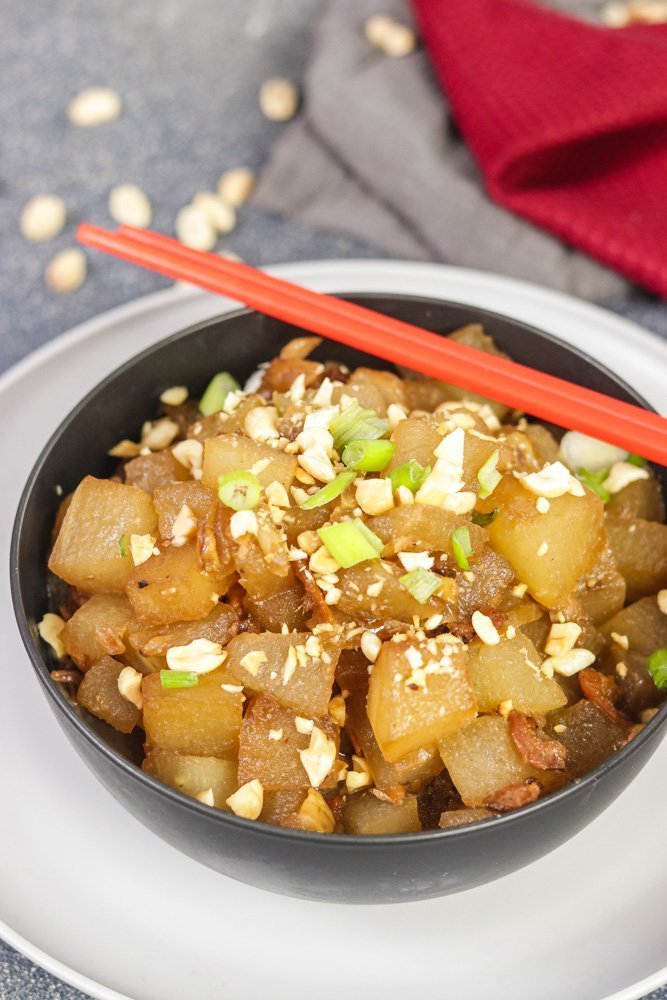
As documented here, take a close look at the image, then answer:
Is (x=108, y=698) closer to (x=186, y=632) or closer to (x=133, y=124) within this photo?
(x=186, y=632)

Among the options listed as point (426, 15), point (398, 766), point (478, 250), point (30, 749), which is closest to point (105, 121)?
point (426, 15)

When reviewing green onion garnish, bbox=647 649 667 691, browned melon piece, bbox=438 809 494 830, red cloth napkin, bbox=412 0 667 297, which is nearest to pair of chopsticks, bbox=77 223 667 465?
green onion garnish, bbox=647 649 667 691

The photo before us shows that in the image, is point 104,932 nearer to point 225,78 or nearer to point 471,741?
point 471,741

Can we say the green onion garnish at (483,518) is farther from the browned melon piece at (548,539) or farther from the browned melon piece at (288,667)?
the browned melon piece at (288,667)

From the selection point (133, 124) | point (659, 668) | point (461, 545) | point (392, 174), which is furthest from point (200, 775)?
point (133, 124)

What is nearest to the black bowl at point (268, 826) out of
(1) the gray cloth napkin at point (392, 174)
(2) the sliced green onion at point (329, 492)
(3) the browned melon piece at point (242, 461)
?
(3) the browned melon piece at point (242, 461)
